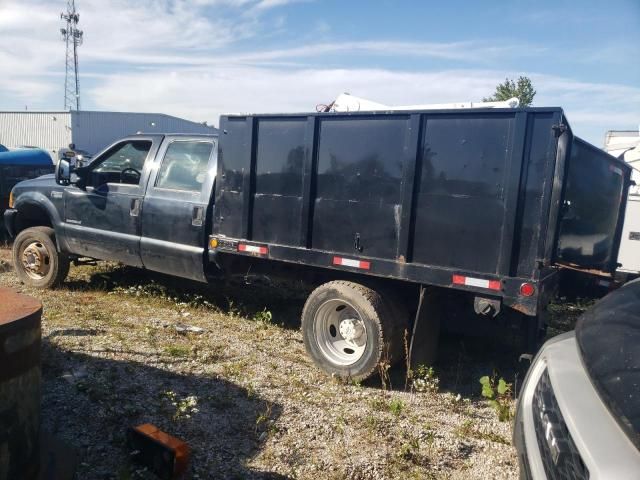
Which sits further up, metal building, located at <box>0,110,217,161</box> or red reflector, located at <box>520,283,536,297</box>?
metal building, located at <box>0,110,217,161</box>

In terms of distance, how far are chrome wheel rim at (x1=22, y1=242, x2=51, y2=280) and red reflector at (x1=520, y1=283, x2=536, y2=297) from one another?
5985mm

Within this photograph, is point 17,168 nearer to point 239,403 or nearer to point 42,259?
point 42,259

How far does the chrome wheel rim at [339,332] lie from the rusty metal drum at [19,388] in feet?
8.22

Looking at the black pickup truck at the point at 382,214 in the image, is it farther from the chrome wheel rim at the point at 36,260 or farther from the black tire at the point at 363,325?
the chrome wheel rim at the point at 36,260

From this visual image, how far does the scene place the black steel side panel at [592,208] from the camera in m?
4.81

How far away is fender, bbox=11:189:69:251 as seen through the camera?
6.84 metres

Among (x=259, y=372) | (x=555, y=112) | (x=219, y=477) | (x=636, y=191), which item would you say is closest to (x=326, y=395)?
(x=259, y=372)

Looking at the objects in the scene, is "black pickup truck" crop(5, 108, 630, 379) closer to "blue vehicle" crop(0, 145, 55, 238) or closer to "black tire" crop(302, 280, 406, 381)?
"black tire" crop(302, 280, 406, 381)

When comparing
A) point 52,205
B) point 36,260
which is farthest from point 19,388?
point 36,260

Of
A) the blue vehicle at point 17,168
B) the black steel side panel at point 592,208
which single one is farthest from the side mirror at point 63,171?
the black steel side panel at point 592,208

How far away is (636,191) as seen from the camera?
391 inches

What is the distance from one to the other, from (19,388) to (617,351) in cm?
274

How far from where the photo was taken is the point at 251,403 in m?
4.00

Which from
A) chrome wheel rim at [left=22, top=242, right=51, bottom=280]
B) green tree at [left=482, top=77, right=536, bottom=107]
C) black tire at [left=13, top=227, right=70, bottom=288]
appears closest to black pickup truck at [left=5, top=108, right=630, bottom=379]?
black tire at [left=13, top=227, right=70, bottom=288]
